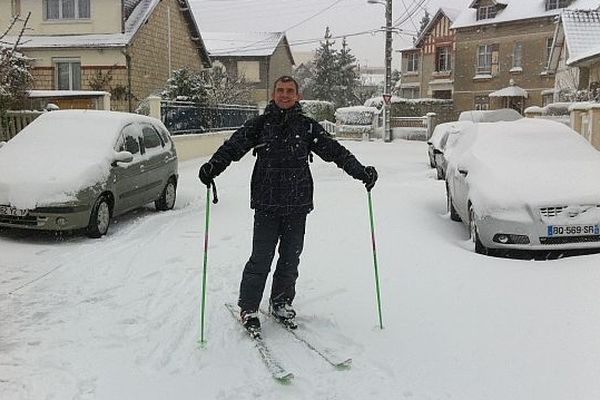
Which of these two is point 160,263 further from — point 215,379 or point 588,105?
point 588,105

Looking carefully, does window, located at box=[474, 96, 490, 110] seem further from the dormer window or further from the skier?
the skier

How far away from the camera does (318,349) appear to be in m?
4.54

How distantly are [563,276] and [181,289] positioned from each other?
12.0 feet

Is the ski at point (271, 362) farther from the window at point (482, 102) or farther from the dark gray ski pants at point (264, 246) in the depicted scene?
the window at point (482, 102)

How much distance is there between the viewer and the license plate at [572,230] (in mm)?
7035

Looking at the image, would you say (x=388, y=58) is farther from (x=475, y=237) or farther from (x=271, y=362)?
(x=271, y=362)

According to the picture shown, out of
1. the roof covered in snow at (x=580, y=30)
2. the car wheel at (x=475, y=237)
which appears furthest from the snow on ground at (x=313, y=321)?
the roof covered in snow at (x=580, y=30)

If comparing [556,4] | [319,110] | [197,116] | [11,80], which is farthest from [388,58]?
[11,80]

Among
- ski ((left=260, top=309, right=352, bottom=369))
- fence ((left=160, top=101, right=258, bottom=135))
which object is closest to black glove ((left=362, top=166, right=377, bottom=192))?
ski ((left=260, top=309, right=352, bottom=369))

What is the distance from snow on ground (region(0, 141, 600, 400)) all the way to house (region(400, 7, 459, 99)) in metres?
42.8

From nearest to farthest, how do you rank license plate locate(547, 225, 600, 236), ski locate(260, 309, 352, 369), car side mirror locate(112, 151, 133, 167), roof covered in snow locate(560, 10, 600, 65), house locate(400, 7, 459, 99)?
ski locate(260, 309, 352, 369)
license plate locate(547, 225, 600, 236)
car side mirror locate(112, 151, 133, 167)
roof covered in snow locate(560, 10, 600, 65)
house locate(400, 7, 459, 99)

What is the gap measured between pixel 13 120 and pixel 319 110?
88.7 ft

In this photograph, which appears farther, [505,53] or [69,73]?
[505,53]

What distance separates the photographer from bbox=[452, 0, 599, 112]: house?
40906 millimetres
